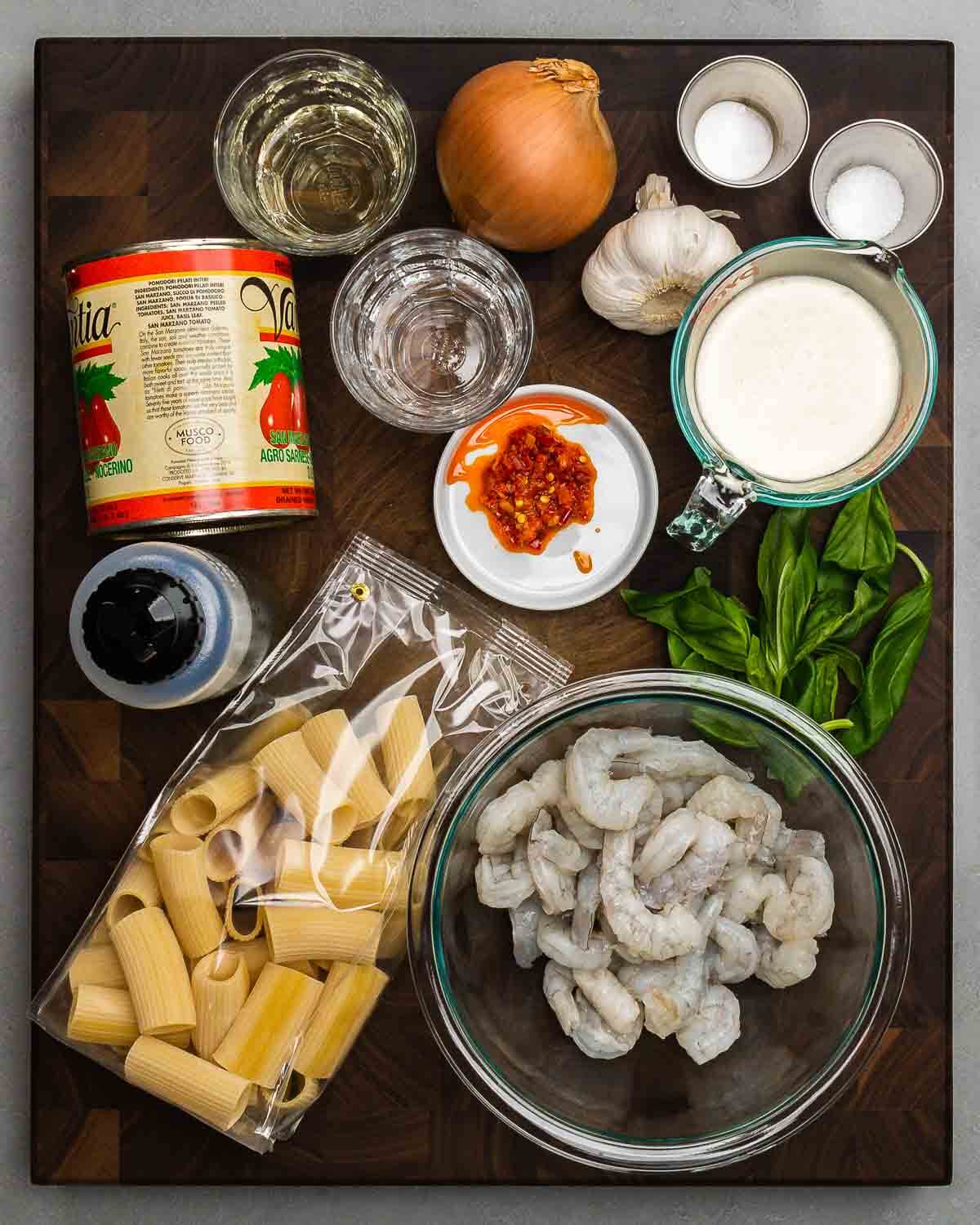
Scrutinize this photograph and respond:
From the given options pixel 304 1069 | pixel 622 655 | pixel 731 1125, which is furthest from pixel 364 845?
pixel 731 1125

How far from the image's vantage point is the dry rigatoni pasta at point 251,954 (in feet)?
3.33

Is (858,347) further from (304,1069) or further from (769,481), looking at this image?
(304,1069)

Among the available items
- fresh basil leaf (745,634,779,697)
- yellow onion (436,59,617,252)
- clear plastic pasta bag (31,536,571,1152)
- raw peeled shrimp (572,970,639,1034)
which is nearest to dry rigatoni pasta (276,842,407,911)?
clear plastic pasta bag (31,536,571,1152)

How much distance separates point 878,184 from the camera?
113 centimetres

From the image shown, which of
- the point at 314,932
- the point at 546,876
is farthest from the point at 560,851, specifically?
the point at 314,932

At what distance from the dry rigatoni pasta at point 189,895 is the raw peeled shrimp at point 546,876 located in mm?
310

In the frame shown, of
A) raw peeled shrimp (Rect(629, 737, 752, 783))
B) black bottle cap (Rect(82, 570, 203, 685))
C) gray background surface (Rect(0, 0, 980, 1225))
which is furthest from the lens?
gray background surface (Rect(0, 0, 980, 1225))

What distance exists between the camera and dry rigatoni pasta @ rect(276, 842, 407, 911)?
1.01 m

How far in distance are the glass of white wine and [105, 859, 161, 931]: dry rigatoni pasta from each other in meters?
0.63

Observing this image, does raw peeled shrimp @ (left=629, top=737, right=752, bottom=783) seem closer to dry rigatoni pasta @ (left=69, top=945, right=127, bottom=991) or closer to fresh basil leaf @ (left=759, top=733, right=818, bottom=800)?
fresh basil leaf @ (left=759, top=733, right=818, bottom=800)

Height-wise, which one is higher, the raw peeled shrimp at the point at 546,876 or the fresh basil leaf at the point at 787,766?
the fresh basil leaf at the point at 787,766

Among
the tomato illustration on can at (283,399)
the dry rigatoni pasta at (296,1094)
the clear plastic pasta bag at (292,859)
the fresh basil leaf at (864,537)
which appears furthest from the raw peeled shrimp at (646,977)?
the tomato illustration on can at (283,399)

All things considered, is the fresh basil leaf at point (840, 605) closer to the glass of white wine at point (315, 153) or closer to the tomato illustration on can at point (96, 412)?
the glass of white wine at point (315, 153)

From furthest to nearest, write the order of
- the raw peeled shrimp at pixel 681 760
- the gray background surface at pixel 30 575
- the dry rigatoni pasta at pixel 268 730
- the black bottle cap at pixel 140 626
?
the gray background surface at pixel 30 575 < the dry rigatoni pasta at pixel 268 730 < the raw peeled shrimp at pixel 681 760 < the black bottle cap at pixel 140 626
